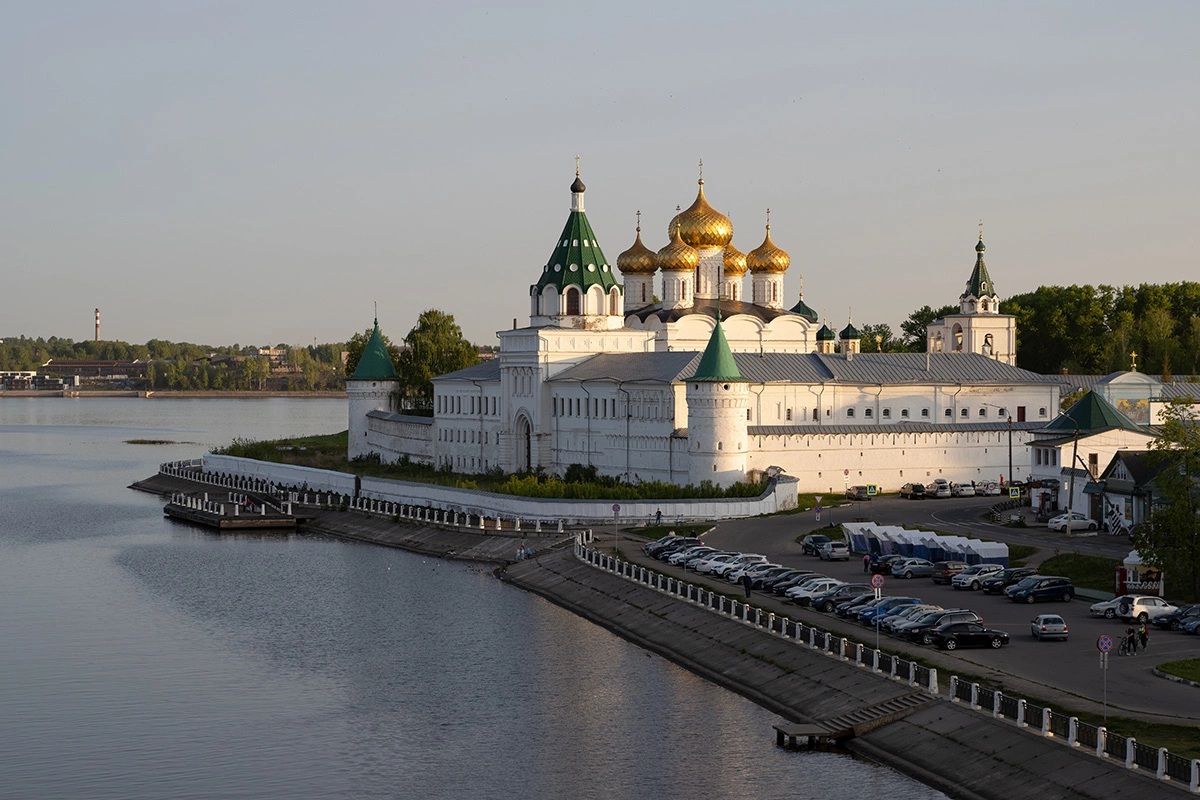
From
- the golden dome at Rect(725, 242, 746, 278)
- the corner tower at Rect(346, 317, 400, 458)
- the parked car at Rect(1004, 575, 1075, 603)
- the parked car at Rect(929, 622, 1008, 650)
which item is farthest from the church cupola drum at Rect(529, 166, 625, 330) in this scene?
the parked car at Rect(929, 622, 1008, 650)

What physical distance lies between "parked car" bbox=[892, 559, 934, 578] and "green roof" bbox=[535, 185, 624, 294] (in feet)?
96.8

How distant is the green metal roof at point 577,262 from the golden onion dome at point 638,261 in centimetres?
620

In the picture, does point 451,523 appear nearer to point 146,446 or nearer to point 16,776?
point 16,776

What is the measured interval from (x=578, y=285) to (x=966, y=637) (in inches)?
1500

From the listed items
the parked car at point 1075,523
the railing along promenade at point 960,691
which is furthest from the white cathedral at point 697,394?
the railing along promenade at point 960,691

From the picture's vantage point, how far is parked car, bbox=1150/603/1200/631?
98.6ft

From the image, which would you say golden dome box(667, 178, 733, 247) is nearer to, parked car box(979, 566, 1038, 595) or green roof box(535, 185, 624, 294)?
green roof box(535, 185, 624, 294)

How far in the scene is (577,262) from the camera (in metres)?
65.9

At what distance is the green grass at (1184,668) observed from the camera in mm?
26016

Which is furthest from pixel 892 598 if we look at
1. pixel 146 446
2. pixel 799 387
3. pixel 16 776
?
pixel 146 446

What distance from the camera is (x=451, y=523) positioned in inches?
2131

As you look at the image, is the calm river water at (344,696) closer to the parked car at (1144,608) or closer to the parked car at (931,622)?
the parked car at (931,622)

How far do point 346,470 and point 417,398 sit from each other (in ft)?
53.6

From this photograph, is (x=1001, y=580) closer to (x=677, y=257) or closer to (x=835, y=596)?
(x=835, y=596)
